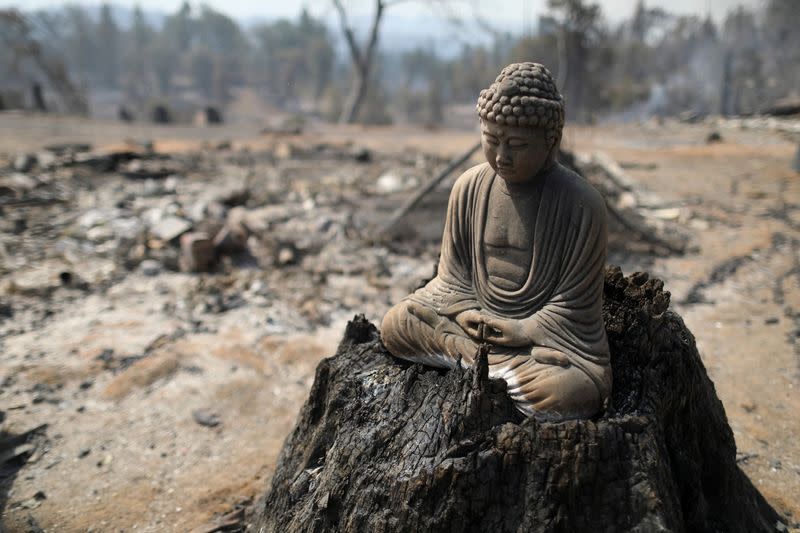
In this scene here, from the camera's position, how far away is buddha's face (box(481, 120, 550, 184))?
9.57 feet

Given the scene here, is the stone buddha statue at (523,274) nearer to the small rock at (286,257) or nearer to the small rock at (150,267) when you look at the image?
the small rock at (286,257)

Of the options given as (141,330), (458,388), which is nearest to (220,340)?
(141,330)

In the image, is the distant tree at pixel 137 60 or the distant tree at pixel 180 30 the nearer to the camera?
the distant tree at pixel 137 60

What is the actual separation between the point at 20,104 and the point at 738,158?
84.3ft

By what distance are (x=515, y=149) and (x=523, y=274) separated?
672 millimetres

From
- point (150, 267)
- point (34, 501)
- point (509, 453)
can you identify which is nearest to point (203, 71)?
point (150, 267)

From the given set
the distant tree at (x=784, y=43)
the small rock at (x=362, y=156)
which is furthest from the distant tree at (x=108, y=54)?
the distant tree at (x=784, y=43)

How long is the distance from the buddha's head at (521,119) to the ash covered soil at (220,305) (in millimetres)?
1361

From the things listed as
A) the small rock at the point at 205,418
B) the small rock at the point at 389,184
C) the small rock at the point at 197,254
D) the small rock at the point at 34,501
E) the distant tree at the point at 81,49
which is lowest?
the small rock at the point at 34,501

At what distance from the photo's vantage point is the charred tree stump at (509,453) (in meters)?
2.62

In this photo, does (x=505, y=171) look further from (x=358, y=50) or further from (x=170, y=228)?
(x=358, y=50)

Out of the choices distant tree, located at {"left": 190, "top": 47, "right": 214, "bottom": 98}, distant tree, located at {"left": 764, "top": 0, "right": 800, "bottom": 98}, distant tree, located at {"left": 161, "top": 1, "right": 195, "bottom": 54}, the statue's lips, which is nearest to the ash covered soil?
the statue's lips

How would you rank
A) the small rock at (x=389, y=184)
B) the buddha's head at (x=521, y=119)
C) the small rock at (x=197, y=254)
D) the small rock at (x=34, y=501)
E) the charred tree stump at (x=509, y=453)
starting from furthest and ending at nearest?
1. the small rock at (x=389, y=184)
2. the small rock at (x=197, y=254)
3. the small rock at (x=34, y=501)
4. the buddha's head at (x=521, y=119)
5. the charred tree stump at (x=509, y=453)

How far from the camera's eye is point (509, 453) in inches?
104
